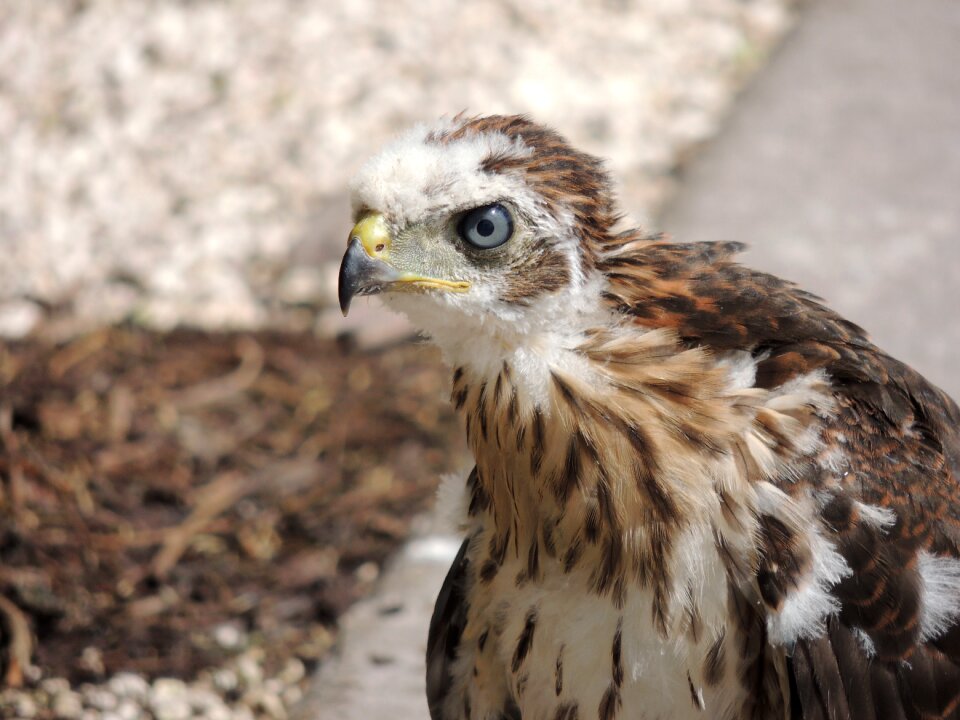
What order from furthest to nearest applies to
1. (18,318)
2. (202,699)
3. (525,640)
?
1. (18,318)
2. (202,699)
3. (525,640)

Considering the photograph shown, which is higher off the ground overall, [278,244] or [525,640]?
[278,244]

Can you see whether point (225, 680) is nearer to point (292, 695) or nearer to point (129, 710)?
point (292, 695)

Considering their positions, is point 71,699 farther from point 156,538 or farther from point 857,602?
point 857,602

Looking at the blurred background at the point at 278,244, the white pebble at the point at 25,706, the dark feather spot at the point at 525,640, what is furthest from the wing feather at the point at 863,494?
Result: the white pebble at the point at 25,706

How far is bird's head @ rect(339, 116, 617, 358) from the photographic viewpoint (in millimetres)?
2619

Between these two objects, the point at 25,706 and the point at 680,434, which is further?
the point at 25,706

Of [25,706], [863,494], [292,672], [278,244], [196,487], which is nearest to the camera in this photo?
[863,494]

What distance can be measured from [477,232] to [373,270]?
233 millimetres

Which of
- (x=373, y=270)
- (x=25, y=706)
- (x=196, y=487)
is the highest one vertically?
(x=373, y=270)

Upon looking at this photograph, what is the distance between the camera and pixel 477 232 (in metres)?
2.63

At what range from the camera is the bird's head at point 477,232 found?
8.59 ft

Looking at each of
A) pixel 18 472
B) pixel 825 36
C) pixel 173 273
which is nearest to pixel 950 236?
pixel 825 36

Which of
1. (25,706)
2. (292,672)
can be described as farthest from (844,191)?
(25,706)

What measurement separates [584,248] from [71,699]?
7.73ft
